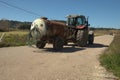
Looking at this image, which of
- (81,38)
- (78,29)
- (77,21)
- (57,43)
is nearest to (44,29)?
(57,43)

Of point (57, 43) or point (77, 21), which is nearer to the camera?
point (57, 43)

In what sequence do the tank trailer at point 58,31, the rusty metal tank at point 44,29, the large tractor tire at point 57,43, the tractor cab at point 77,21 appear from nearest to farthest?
the rusty metal tank at point 44,29
the tank trailer at point 58,31
the large tractor tire at point 57,43
the tractor cab at point 77,21

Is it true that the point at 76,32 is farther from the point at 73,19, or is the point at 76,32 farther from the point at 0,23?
the point at 0,23

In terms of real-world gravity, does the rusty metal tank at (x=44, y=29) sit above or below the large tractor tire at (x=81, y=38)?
above

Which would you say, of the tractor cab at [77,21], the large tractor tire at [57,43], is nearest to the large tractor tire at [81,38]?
the tractor cab at [77,21]

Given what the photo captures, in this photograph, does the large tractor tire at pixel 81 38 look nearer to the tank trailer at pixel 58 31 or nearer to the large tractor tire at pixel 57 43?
the tank trailer at pixel 58 31

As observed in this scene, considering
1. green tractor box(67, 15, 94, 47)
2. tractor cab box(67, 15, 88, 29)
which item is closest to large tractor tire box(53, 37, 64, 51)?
green tractor box(67, 15, 94, 47)

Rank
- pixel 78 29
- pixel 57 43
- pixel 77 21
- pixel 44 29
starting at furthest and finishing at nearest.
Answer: pixel 77 21 < pixel 78 29 < pixel 57 43 < pixel 44 29

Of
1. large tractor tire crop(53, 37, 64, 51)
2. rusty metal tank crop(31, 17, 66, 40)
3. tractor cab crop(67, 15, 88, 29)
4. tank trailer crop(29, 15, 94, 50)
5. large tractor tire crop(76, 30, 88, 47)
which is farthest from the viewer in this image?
tractor cab crop(67, 15, 88, 29)

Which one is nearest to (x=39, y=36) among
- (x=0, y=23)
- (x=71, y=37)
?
(x=71, y=37)

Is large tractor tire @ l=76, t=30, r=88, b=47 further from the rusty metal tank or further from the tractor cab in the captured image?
the rusty metal tank

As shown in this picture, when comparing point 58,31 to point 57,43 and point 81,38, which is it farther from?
point 81,38

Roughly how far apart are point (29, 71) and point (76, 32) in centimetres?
1367

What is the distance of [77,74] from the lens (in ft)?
32.4
